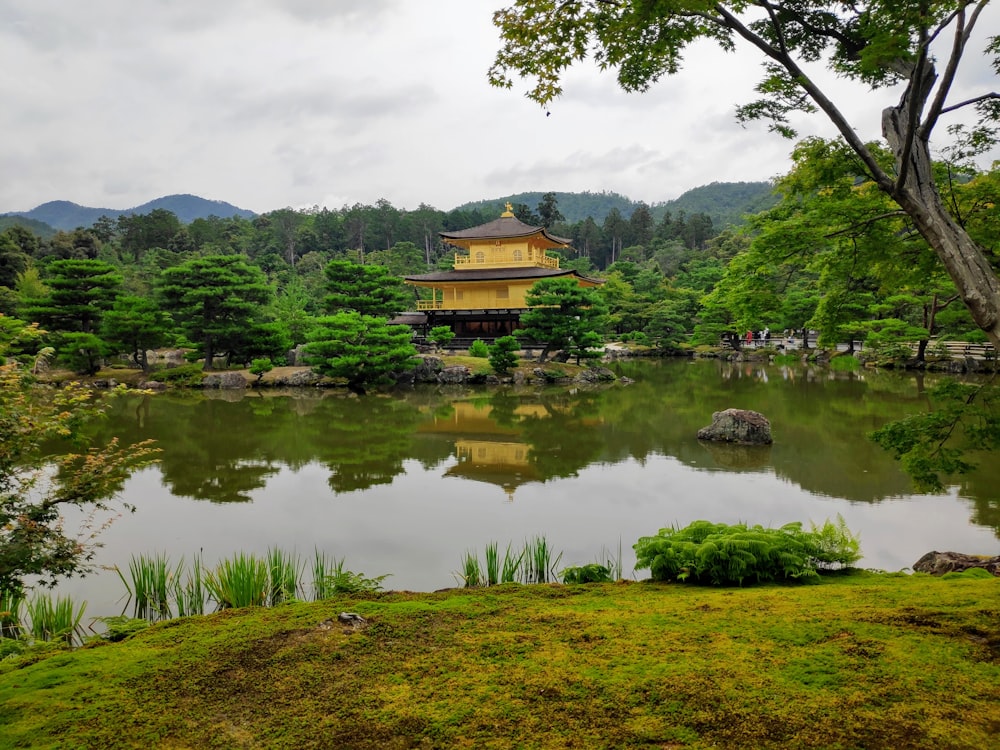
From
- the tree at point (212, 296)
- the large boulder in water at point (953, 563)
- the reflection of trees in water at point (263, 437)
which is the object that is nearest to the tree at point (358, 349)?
the reflection of trees in water at point (263, 437)

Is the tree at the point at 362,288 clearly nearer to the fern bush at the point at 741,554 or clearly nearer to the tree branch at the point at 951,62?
the fern bush at the point at 741,554

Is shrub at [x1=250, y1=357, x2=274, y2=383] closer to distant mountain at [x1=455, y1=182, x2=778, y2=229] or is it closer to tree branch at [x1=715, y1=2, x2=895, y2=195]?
tree branch at [x1=715, y1=2, x2=895, y2=195]

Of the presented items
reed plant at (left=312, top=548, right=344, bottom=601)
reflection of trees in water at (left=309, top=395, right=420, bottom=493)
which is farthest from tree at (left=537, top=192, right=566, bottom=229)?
reed plant at (left=312, top=548, right=344, bottom=601)

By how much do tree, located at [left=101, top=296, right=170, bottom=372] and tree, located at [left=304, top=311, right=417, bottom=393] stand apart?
5480mm

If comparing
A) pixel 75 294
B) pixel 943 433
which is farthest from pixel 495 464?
pixel 75 294

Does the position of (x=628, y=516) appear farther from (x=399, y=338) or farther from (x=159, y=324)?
(x=159, y=324)

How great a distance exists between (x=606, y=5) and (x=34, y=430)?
379 centimetres

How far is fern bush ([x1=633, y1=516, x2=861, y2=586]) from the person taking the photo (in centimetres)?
414

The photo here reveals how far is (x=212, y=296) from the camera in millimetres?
20656

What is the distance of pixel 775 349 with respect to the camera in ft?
101

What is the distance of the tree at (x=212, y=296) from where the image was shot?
67.1 feet

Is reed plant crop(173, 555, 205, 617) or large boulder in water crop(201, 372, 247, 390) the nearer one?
reed plant crop(173, 555, 205, 617)

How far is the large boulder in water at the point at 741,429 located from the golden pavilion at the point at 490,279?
16169 millimetres

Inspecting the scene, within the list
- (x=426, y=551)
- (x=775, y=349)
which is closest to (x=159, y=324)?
(x=426, y=551)
